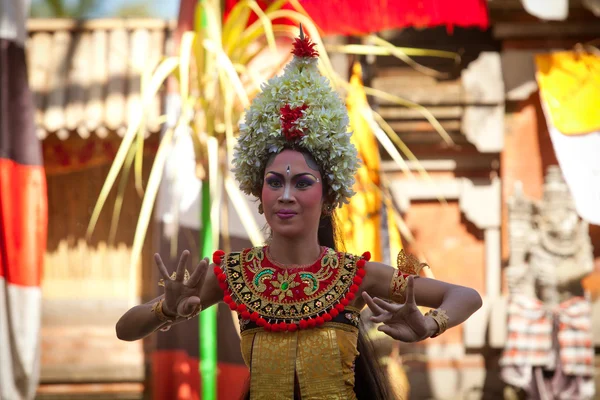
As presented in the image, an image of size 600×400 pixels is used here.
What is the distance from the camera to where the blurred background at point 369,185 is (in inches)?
182

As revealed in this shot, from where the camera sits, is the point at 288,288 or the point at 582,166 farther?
the point at 582,166

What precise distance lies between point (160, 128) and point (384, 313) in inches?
118

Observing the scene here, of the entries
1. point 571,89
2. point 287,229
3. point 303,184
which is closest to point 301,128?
point 303,184

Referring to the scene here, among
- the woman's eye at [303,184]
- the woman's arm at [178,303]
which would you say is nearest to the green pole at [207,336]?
the woman's arm at [178,303]

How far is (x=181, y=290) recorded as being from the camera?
7.12 feet

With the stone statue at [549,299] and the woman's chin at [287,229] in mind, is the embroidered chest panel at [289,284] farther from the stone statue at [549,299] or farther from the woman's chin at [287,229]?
the stone statue at [549,299]

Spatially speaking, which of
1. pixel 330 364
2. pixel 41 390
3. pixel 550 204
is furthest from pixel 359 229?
pixel 330 364

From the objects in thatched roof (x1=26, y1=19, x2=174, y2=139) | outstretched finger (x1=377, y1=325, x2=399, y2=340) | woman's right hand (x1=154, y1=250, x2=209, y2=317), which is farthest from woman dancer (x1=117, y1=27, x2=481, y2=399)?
thatched roof (x1=26, y1=19, x2=174, y2=139)

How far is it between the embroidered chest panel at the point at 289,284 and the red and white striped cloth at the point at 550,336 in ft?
8.67

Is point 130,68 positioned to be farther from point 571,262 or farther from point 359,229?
point 571,262

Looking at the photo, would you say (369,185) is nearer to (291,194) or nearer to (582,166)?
(582,166)

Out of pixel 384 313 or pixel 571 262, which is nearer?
pixel 384 313

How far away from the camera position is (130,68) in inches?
192

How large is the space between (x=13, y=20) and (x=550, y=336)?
3.24 metres
